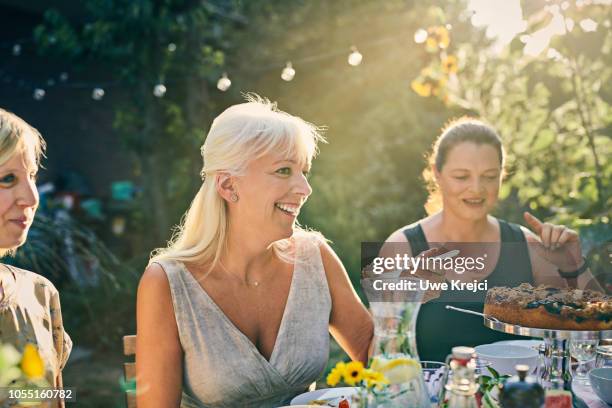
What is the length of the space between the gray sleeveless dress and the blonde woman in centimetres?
36

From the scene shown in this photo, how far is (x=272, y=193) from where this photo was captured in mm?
1970

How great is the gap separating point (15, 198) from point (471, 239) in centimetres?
186

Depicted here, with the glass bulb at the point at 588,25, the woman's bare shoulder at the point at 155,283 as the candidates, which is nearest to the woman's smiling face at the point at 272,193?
the woman's bare shoulder at the point at 155,283

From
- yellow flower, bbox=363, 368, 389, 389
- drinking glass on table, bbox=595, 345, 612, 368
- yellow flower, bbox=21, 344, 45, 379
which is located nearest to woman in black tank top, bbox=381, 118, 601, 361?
drinking glass on table, bbox=595, 345, 612, 368

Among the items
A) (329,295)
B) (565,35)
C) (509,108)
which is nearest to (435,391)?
(329,295)

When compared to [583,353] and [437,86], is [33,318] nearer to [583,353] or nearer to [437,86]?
[583,353]

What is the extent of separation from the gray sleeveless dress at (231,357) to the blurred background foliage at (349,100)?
5.37ft

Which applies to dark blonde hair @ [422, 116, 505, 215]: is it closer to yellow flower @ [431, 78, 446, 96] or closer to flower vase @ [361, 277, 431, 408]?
yellow flower @ [431, 78, 446, 96]

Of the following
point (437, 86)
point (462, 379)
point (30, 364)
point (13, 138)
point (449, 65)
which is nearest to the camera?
point (30, 364)

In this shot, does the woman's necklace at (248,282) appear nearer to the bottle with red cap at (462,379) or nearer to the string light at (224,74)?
the bottle with red cap at (462,379)

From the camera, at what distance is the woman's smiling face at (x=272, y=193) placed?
1.97 m

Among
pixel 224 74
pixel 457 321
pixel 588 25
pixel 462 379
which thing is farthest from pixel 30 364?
pixel 224 74

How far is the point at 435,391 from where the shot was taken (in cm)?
157

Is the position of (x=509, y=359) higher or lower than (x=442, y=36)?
lower
